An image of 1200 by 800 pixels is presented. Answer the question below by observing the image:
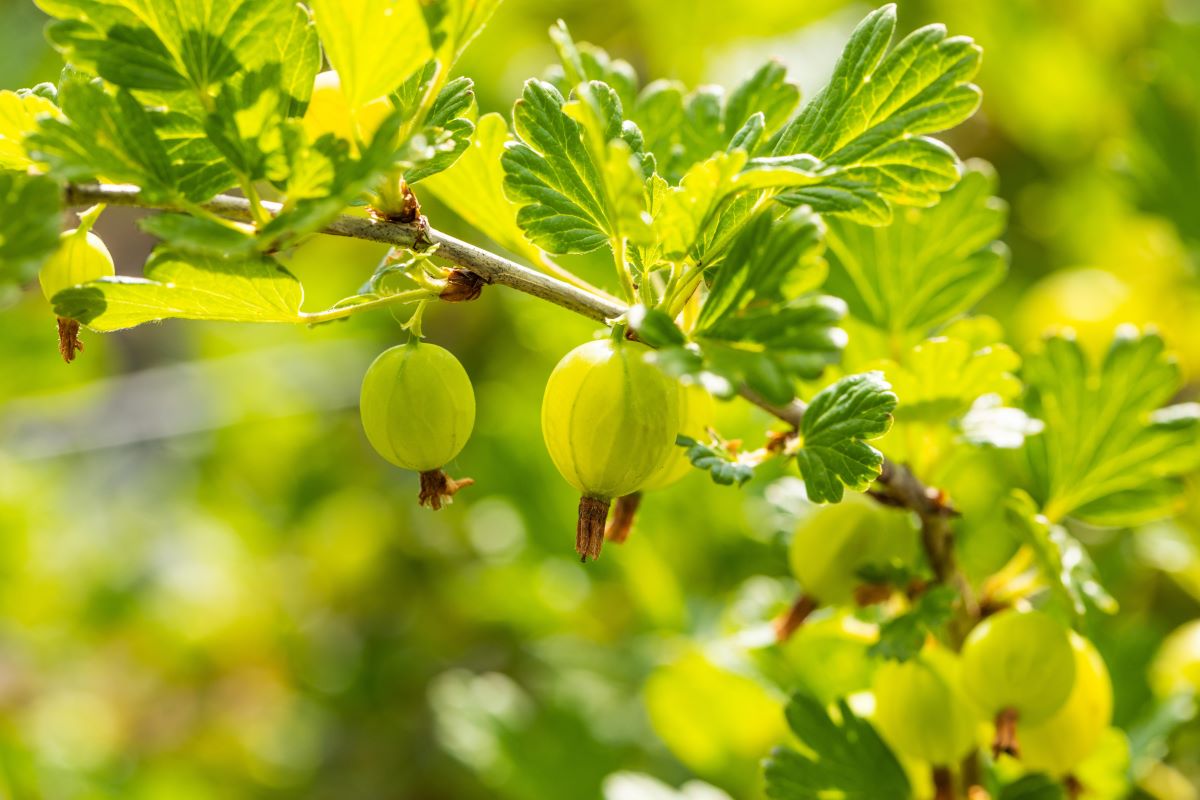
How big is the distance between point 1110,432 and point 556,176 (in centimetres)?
48

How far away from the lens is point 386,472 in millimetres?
2383

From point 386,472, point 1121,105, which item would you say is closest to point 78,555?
point 386,472

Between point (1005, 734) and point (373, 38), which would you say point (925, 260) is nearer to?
point (1005, 734)

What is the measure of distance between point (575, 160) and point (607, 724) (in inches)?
44.1

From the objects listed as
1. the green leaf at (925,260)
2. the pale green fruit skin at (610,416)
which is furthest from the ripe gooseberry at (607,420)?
the green leaf at (925,260)

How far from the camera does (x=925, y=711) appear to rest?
2.38ft

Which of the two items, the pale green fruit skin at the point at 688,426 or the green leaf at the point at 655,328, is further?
the pale green fruit skin at the point at 688,426

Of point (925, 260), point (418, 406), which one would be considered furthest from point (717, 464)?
point (925, 260)

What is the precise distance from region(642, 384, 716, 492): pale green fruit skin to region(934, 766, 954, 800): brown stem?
32 cm

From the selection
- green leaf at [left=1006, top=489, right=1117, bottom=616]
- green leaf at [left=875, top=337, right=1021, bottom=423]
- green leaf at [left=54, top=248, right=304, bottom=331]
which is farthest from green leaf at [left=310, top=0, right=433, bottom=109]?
green leaf at [left=1006, top=489, right=1117, bottom=616]

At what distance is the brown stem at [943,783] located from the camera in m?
0.78

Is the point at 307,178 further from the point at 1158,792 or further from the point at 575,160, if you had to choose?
the point at 1158,792

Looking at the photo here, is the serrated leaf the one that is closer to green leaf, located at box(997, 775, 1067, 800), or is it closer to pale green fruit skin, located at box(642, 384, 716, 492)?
pale green fruit skin, located at box(642, 384, 716, 492)

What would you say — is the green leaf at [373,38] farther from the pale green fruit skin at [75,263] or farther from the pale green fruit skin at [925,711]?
the pale green fruit skin at [925,711]
